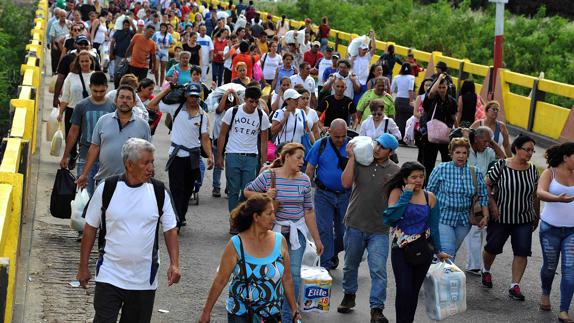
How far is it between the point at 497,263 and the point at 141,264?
6.47 metres

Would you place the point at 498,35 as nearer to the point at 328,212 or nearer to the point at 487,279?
the point at 487,279

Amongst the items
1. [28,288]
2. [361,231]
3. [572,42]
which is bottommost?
[28,288]

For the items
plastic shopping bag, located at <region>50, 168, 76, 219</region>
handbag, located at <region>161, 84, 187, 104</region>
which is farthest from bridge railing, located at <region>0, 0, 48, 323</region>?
handbag, located at <region>161, 84, 187, 104</region>

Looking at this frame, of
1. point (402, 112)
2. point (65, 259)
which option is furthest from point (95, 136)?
point (402, 112)

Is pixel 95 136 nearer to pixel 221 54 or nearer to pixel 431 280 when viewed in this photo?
pixel 431 280

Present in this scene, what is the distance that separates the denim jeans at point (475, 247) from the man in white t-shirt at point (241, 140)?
2.57 metres

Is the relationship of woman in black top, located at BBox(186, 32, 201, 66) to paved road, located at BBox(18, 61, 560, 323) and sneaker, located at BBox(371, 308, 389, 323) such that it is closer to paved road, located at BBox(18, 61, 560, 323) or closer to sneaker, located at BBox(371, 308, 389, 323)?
paved road, located at BBox(18, 61, 560, 323)

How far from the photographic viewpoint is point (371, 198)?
1054cm

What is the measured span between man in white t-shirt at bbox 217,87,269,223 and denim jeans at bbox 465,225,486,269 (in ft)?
8.43

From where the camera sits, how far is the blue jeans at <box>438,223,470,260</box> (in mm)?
11641

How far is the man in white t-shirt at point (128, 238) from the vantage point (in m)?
7.67

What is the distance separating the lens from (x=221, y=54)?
1112 inches

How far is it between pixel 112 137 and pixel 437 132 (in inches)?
242

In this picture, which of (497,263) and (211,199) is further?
(211,199)
